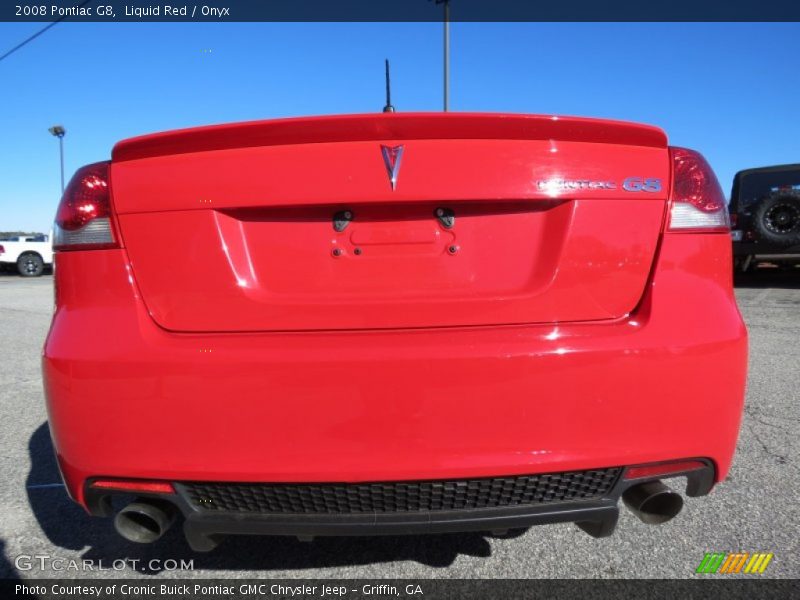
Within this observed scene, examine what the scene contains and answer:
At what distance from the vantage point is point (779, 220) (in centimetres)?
934

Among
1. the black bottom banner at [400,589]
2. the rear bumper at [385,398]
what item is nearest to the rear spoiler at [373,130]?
the rear bumper at [385,398]

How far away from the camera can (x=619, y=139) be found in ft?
5.29

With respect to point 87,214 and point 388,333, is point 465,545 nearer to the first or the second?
point 388,333

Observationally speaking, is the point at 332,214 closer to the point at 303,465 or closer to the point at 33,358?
the point at 303,465

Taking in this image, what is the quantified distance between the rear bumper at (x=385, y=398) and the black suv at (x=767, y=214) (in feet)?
30.8

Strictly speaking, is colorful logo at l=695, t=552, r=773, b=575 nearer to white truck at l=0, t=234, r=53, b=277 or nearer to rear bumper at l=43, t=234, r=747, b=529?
rear bumper at l=43, t=234, r=747, b=529

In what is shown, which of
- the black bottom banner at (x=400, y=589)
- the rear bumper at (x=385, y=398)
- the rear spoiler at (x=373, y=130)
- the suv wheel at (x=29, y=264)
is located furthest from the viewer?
the suv wheel at (x=29, y=264)

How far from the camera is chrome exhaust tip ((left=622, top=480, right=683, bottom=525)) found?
1574mm

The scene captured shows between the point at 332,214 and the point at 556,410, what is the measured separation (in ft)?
2.56

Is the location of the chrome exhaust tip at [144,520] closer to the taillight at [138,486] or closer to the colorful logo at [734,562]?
the taillight at [138,486]

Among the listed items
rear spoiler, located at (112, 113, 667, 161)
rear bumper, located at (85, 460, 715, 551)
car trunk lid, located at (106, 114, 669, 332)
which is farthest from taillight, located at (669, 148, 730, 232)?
rear bumper, located at (85, 460, 715, 551)

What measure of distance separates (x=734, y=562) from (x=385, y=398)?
1425 mm

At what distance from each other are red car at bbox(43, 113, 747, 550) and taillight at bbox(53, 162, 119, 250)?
0.01 meters

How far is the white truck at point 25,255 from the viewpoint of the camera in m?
19.8
